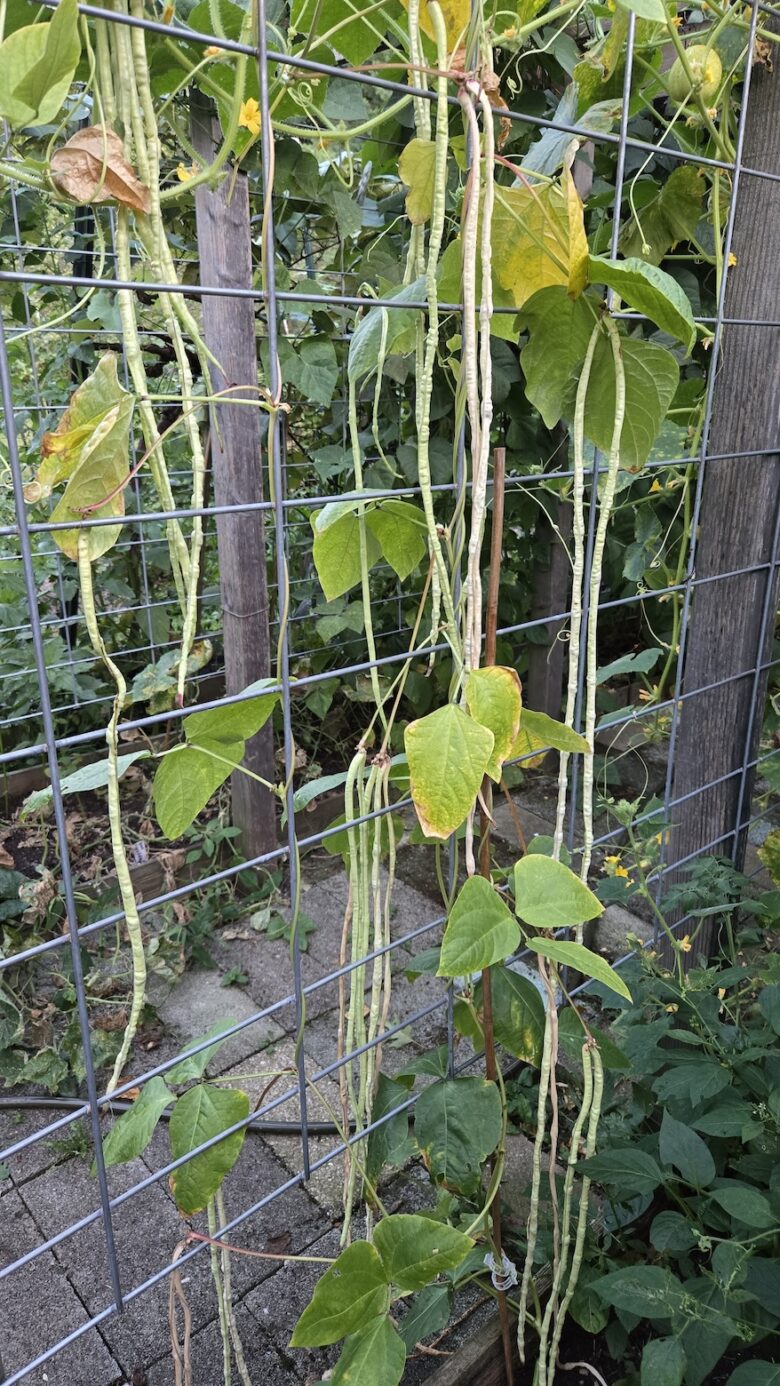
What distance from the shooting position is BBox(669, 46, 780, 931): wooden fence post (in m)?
1.16

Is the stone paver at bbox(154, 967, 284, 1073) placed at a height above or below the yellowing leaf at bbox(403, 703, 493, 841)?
below

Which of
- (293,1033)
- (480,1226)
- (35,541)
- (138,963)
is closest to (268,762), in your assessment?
(293,1033)

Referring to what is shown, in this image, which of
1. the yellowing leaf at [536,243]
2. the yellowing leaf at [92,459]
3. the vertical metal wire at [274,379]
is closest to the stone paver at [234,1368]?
the vertical metal wire at [274,379]

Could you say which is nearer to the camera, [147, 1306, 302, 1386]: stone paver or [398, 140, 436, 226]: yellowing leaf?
[398, 140, 436, 226]: yellowing leaf

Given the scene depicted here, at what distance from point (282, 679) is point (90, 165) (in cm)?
36

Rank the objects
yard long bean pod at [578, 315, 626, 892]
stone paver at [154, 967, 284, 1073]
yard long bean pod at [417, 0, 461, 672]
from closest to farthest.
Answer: yard long bean pod at [417, 0, 461, 672] → yard long bean pod at [578, 315, 626, 892] → stone paver at [154, 967, 284, 1073]

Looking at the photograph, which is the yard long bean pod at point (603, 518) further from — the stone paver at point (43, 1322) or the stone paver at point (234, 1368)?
the stone paver at point (43, 1322)

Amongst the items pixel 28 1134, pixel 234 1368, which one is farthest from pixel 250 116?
pixel 28 1134

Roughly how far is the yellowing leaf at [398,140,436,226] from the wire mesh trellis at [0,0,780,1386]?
40 millimetres

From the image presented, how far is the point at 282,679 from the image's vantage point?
0.71 meters

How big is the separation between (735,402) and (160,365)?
6.24 feet

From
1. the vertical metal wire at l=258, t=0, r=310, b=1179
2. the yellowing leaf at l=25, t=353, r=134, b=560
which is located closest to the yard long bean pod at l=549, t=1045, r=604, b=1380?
the vertical metal wire at l=258, t=0, r=310, b=1179

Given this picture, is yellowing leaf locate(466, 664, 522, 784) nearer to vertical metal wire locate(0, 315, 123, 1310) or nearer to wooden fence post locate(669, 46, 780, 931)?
vertical metal wire locate(0, 315, 123, 1310)

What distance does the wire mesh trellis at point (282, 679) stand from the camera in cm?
58
